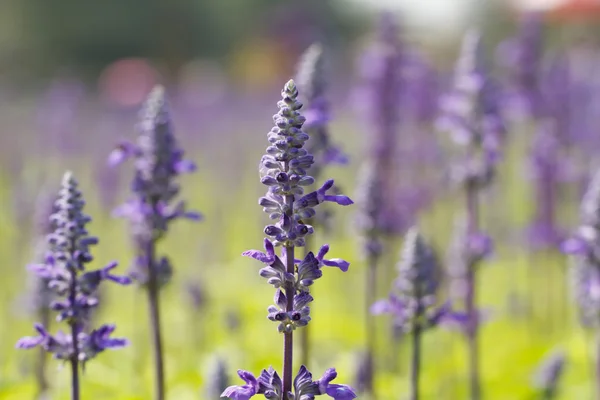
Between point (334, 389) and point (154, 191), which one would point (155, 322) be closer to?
point (154, 191)

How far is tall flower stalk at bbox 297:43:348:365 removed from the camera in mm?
5168

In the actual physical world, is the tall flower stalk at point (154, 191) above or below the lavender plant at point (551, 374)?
above

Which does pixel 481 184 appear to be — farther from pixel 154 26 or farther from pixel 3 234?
pixel 154 26

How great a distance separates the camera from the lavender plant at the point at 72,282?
11.8 ft


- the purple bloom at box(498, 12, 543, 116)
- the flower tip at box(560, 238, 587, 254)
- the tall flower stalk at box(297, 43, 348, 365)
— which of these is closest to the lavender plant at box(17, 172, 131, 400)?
the tall flower stalk at box(297, 43, 348, 365)

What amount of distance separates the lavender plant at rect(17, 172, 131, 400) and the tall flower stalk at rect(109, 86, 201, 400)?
0.78 m

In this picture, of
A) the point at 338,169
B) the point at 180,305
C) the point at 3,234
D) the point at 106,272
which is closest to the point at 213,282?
the point at 180,305

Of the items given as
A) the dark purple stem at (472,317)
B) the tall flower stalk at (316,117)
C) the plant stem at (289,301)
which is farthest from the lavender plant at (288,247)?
the dark purple stem at (472,317)

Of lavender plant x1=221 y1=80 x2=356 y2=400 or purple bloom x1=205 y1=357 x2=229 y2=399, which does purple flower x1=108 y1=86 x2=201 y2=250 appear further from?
lavender plant x1=221 y1=80 x2=356 y2=400

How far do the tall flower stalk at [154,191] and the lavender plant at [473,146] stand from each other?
2.42 metres

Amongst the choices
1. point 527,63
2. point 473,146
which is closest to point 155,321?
point 473,146

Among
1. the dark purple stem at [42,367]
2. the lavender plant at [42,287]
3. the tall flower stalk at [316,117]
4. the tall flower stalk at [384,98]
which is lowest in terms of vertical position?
the dark purple stem at [42,367]

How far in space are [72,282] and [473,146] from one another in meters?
3.71

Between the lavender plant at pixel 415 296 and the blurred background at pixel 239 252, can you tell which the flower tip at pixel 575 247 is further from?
the blurred background at pixel 239 252
